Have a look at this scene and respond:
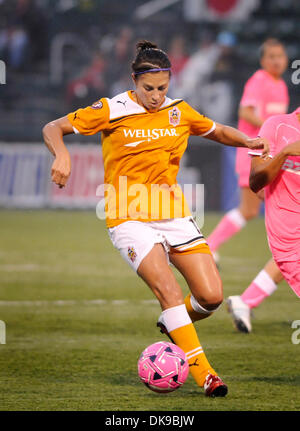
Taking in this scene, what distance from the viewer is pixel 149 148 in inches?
202

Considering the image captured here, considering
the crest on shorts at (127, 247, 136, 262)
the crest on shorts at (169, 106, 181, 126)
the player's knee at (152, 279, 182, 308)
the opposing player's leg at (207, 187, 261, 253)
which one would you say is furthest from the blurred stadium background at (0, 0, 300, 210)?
the player's knee at (152, 279, 182, 308)

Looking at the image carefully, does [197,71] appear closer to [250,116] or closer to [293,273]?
[250,116]

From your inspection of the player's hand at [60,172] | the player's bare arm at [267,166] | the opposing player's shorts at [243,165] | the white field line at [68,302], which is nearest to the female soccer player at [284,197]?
the player's bare arm at [267,166]

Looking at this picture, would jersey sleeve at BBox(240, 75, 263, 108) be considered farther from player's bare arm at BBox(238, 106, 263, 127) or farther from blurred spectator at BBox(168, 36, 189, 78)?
blurred spectator at BBox(168, 36, 189, 78)

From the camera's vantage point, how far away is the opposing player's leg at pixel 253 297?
6641 millimetres

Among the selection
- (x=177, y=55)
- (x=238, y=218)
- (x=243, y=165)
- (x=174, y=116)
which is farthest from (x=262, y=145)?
(x=177, y=55)

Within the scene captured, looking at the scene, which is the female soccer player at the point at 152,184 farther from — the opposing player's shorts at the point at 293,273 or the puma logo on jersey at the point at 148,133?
the opposing player's shorts at the point at 293,273

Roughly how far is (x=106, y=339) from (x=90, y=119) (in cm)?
203

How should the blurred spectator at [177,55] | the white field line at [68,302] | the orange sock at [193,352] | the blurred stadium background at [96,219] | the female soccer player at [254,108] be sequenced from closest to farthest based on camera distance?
the orange sock at [193,352] < the blurred stadium background at [96,219] < the white field line at [68,302] < the female soccer player at [254,108] < the blurred spectator at [177,55]

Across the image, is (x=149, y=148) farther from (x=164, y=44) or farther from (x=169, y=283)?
(x=164, y=44)

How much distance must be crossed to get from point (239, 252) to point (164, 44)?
29.2 ft

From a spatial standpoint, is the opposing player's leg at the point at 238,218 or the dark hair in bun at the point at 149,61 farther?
the opposing player's leg at the point at 238,218

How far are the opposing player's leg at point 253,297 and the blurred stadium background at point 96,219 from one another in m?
0.12

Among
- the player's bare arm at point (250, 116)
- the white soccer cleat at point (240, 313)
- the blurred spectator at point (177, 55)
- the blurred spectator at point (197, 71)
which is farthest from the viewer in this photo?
the blurred spectator at point (177, 55)
